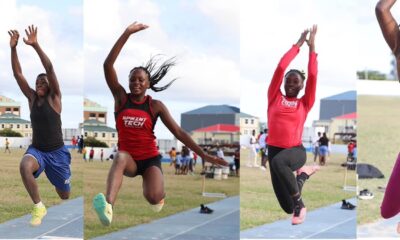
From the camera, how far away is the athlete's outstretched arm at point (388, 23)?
288 inches

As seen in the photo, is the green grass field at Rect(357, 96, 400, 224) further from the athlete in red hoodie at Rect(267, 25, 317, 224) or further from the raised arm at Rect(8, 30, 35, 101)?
the raised arm at Rect(8, 30, 35, 101)

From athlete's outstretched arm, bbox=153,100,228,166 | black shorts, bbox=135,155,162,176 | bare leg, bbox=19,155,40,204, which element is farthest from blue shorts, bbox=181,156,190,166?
bare leg, bbox=19,155,40,204

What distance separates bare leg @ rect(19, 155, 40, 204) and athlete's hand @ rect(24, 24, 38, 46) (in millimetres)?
1148

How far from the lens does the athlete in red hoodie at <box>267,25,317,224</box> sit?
8.78 m

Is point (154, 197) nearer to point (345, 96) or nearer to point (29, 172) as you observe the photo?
point (29, 172)

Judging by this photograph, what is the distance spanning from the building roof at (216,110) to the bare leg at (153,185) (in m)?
0.75

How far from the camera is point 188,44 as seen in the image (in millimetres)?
8891

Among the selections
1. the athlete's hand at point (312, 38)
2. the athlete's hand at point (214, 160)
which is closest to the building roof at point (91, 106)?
the athlete's hand at point (214, 160)

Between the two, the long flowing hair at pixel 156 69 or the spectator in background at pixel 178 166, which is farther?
the spectator in background at pixel 178 166

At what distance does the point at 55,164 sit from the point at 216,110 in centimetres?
175

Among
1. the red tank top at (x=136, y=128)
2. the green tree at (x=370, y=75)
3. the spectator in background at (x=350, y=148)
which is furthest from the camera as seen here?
the green tree at (x=370, y=75)

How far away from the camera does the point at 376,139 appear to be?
40.2 ft

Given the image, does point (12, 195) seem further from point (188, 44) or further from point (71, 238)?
point (188, 44)

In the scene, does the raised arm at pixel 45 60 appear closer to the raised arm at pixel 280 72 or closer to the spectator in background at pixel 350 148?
the raised arm at pixel 280 72
